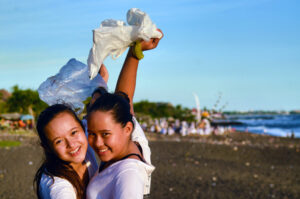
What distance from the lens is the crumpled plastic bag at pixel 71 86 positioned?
224 cm

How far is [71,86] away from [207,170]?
20.8 ft

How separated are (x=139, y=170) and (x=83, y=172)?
0.50 m

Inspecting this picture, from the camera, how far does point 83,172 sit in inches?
81.4

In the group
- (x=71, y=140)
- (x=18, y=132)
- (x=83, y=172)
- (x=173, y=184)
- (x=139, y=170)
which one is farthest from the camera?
(x=18, y=132)

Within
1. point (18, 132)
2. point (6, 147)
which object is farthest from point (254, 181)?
point (18, 132)

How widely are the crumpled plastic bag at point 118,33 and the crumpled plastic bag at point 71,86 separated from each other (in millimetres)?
328

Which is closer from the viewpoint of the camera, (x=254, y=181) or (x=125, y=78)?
(x=125, y=78)

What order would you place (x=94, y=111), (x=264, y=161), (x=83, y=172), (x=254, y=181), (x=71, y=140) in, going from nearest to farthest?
(x=94, y=111)
(x=71, y=140)
(x=83, y=172)
(x=254, y=181)
(x=264, y=161)

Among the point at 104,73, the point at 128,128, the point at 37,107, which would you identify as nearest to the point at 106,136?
the point at 128,128

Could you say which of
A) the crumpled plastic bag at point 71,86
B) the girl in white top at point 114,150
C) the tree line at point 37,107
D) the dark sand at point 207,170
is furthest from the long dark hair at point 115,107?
the tree line at point 37,107

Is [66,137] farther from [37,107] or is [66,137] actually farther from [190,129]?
[37,107]

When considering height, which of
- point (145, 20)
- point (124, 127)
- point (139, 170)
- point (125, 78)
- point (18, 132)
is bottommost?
point (18, 132)

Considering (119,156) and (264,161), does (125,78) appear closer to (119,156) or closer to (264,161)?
(119,156)

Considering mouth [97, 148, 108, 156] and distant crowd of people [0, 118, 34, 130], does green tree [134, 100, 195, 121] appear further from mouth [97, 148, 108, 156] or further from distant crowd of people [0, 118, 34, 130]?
mouth [97, 148, 108, 156]
